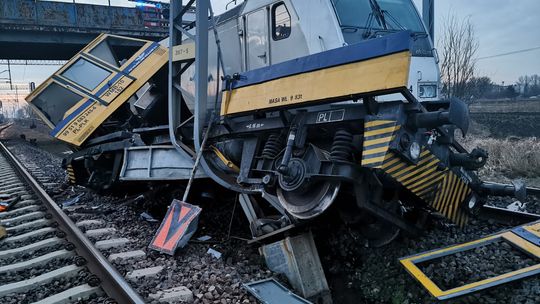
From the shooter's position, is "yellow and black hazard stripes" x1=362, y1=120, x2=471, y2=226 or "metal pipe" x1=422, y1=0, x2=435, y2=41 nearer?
"yellow and black hazard stripes" x1=362, y1=120, x2=471, y2=226

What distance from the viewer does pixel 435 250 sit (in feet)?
13.6

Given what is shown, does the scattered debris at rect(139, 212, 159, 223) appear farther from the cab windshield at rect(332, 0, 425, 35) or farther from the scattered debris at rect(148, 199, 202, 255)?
the cab windshield at rect(332, 0, 425, 35)

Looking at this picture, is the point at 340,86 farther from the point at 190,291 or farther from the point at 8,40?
the point at 8,40

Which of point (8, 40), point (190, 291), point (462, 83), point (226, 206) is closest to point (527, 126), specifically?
point (462, 83)

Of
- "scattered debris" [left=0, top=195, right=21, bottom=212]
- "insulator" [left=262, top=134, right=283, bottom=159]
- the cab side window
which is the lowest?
"scattered debris" [left=0, top=195, right=21, bottom=212]

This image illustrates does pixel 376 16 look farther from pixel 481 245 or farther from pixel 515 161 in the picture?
pixel 515 161

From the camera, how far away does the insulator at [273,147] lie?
4.56 meters

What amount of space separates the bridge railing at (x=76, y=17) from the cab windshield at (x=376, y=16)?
654 inches

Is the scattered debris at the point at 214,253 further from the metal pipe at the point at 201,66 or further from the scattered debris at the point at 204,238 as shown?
the metal pipe at the point at 201,66

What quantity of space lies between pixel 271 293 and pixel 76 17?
935 inches

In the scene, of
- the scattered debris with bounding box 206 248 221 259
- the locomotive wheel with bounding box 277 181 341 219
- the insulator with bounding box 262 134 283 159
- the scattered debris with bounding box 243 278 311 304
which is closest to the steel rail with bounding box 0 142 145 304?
the scattered debris with bounding box 243 278 311 304

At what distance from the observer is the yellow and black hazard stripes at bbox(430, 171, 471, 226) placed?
13.8 feet

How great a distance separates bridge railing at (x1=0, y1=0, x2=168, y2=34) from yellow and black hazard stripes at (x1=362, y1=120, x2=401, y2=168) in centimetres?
1871

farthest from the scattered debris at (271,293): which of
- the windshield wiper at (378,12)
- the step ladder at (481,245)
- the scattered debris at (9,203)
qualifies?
the scattered debris at (9,203)
